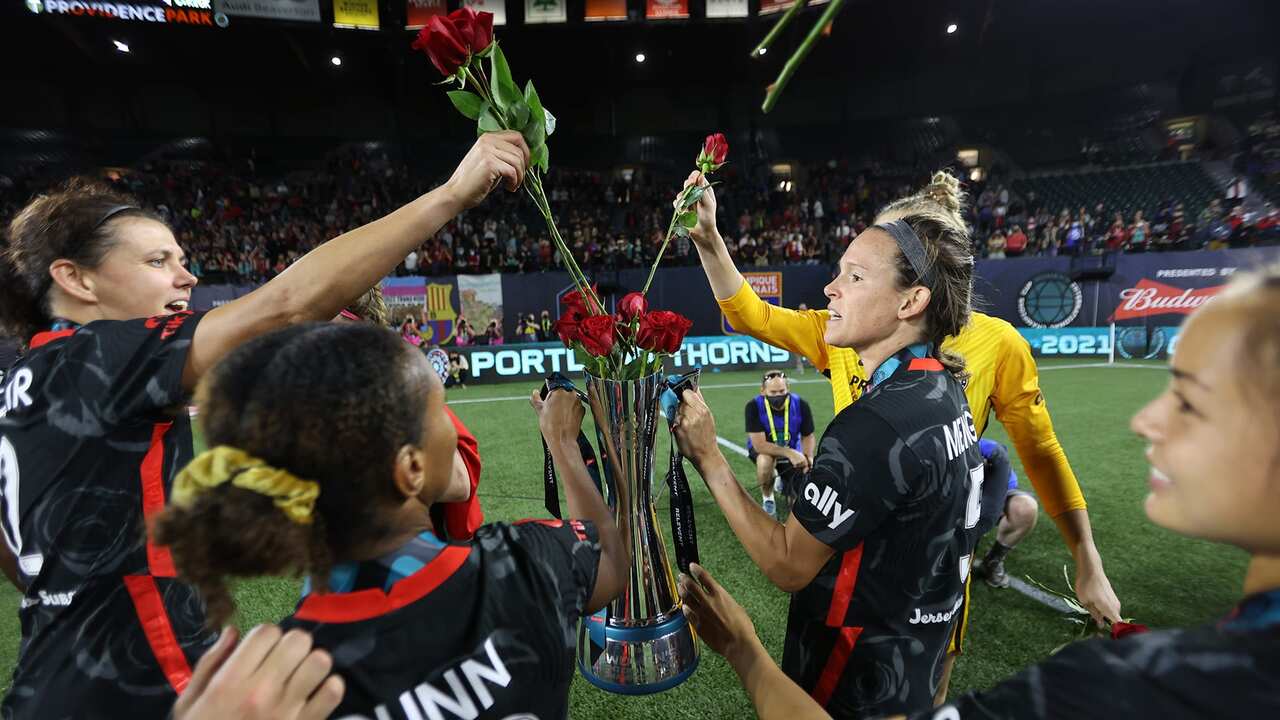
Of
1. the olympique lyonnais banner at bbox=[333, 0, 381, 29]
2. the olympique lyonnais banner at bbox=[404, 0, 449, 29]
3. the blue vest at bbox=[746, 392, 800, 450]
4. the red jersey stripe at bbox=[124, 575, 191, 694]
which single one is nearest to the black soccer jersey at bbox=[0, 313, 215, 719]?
the red jersey stripe at bbox=[124, 575, 191, 694]

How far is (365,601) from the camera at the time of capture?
94 centimetres

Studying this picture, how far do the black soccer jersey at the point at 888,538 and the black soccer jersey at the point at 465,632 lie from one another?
635mm

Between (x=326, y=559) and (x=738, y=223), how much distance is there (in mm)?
23907

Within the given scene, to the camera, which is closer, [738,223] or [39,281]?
[39,281]

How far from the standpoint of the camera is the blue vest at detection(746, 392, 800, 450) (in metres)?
5.80

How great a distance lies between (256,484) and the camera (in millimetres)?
799

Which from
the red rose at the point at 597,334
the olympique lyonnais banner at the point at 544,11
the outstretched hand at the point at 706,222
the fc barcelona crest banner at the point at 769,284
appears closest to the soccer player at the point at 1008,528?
the outstretched hand at the point at 706,222

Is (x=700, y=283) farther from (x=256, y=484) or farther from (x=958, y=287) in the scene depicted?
(x=256, y=484)

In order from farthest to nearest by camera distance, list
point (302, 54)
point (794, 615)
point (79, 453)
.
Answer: point (302, 54) < point (794, 615) < point (79, 453)

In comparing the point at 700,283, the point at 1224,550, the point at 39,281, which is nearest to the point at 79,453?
the point at 39,281

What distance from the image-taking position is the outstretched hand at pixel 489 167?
4.36 feet

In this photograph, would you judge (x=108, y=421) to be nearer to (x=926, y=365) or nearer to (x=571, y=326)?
(x=571, y=326)

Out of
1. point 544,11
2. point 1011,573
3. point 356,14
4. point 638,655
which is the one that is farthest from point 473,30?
point 544,11

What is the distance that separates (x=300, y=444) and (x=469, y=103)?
0.93 meters
